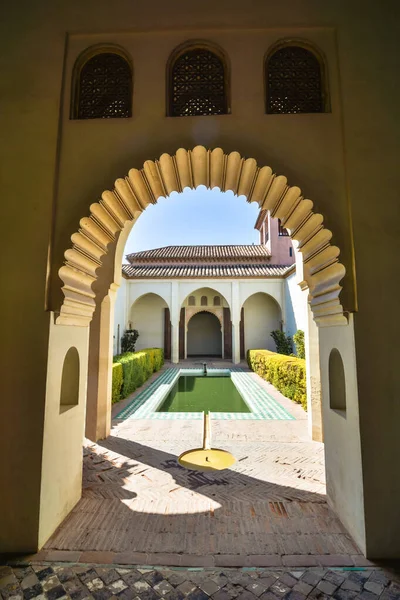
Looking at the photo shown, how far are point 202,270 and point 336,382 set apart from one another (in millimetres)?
15470

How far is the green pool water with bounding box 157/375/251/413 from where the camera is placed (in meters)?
8.54

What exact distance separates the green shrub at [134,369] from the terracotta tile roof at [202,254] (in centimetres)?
848

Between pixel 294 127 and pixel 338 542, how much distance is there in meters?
3.78

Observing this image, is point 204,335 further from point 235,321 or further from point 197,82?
point 197,82

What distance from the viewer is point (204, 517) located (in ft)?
10.3

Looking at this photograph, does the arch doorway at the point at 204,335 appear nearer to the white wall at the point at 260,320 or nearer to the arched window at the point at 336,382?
the white wall at the point at 260,320

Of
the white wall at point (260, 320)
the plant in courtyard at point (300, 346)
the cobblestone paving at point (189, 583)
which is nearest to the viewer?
the cobblestone paving at point (189, 583)

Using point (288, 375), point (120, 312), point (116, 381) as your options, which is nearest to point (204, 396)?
point (288, 375)

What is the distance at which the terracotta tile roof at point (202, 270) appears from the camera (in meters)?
17.7

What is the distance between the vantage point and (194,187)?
3.51 metres

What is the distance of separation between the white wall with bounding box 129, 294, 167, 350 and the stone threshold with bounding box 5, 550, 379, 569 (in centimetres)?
1672

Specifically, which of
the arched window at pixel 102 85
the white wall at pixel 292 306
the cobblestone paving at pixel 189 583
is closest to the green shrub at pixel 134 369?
the cobblestone paving at pixel 189 583

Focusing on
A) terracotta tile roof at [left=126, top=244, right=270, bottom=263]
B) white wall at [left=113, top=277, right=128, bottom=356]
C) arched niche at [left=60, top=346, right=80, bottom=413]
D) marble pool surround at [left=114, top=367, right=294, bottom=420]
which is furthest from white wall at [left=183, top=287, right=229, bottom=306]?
arched niche at [left=60, top=346, right=80, bottom=413]

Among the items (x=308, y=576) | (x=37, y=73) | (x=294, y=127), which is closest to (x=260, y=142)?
(x=294, y=127)
